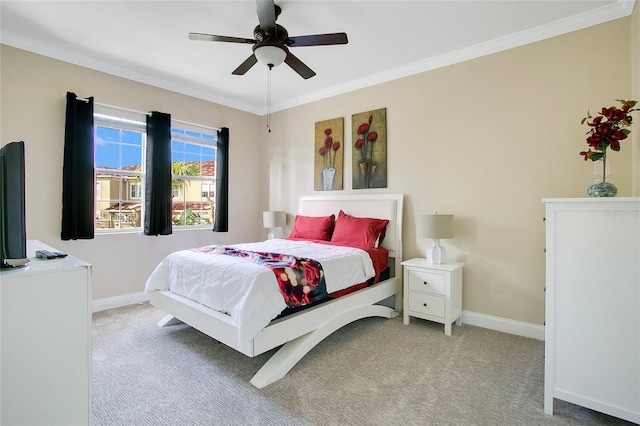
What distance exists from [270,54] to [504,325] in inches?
128

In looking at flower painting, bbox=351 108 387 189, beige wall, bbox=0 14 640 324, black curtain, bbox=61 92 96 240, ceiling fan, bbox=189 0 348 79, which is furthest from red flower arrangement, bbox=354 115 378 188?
black curtain, bbox=61 92 96 240

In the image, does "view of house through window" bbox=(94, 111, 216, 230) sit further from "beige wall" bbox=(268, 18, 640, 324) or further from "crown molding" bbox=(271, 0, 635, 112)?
"beige wall" bbox=(268, 18, 640, 324)

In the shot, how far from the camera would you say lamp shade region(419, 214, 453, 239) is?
10.1 ft

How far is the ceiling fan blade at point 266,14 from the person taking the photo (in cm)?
211

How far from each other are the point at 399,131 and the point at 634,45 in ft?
6.63

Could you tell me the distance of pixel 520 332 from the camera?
294 centimetres

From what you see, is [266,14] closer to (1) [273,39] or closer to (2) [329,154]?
(1) [273,39]

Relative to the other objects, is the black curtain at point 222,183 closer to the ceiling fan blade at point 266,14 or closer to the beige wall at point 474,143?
the beige wall at point 474,143

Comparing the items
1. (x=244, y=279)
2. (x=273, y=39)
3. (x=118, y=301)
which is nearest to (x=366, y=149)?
(x=273, y=39)

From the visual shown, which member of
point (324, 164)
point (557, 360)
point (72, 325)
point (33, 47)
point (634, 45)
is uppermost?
point (33, 47)

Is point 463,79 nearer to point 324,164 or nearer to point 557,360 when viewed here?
point 324,164

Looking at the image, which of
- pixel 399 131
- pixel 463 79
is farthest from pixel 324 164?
pixel 463 79

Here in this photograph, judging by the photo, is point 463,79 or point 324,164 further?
point 324,164

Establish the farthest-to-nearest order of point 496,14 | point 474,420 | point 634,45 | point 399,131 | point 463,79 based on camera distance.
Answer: point 399,131
point 463,79
point 496,14
point 634,45
point 474,420
